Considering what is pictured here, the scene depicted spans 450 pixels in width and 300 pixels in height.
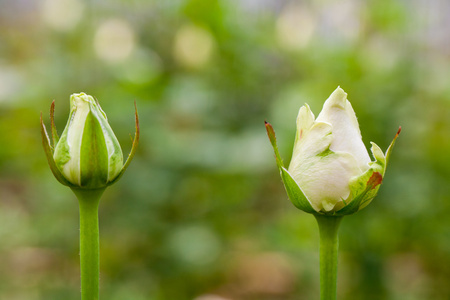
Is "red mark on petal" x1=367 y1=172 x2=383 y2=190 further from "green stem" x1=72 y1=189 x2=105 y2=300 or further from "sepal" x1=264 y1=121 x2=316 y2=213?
"green stem" x1=72 y1=189 x2=105 y2=300

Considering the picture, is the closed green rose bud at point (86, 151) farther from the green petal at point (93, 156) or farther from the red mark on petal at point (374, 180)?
the red mark on petal at point (374, 180)

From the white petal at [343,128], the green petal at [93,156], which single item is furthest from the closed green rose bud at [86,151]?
the white petal at [343,128]

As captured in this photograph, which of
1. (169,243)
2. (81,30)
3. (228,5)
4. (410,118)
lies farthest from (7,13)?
(410,118)

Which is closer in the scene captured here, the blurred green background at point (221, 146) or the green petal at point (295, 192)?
the green petal at point (295, 192)

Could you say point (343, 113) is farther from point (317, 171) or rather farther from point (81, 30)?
point (81, 30)

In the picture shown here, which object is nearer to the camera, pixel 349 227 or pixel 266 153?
pixel 349 227

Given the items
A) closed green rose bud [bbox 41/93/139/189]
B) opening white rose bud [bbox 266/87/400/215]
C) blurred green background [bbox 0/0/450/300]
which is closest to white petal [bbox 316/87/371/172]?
opening white rose bud [bbox 266/87/400/215]

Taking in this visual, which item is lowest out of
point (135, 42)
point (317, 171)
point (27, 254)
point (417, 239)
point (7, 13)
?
point (317, 171)
